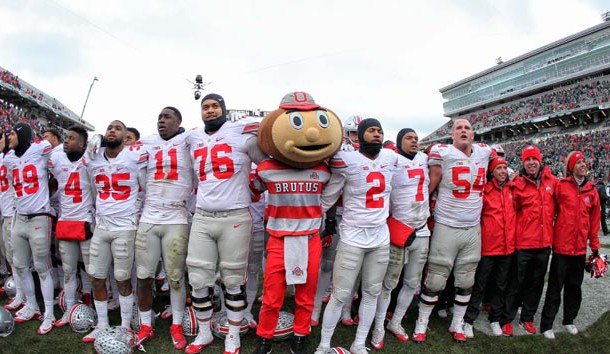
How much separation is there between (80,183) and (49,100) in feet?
171

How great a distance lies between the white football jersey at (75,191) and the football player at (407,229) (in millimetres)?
3554

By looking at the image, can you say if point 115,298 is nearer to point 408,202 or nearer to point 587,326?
point 408,202

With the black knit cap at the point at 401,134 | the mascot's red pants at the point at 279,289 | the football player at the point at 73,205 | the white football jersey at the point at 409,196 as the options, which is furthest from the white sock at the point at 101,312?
the black knit cap at the point at 401,134

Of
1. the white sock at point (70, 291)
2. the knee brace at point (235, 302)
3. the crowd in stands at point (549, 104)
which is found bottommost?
the knee brace at point (235, 302)

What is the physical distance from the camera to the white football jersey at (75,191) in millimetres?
4605

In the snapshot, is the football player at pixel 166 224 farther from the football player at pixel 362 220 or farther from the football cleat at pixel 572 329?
the football cleat at pixel 572 329

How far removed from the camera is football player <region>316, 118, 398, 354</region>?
394 centimetres

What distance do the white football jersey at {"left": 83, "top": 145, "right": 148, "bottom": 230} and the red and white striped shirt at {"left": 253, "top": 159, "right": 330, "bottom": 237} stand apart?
5.17ft

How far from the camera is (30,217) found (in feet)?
15.5

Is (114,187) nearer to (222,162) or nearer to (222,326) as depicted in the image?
(222,162)

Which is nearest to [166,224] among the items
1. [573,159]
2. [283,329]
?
[283,329]

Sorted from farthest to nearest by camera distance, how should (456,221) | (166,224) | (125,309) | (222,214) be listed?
(456,221) < (125,309) < (166,224) < (222,214)

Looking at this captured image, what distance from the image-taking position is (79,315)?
4500 millimetres

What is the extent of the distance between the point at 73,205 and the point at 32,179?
27.8 inches
